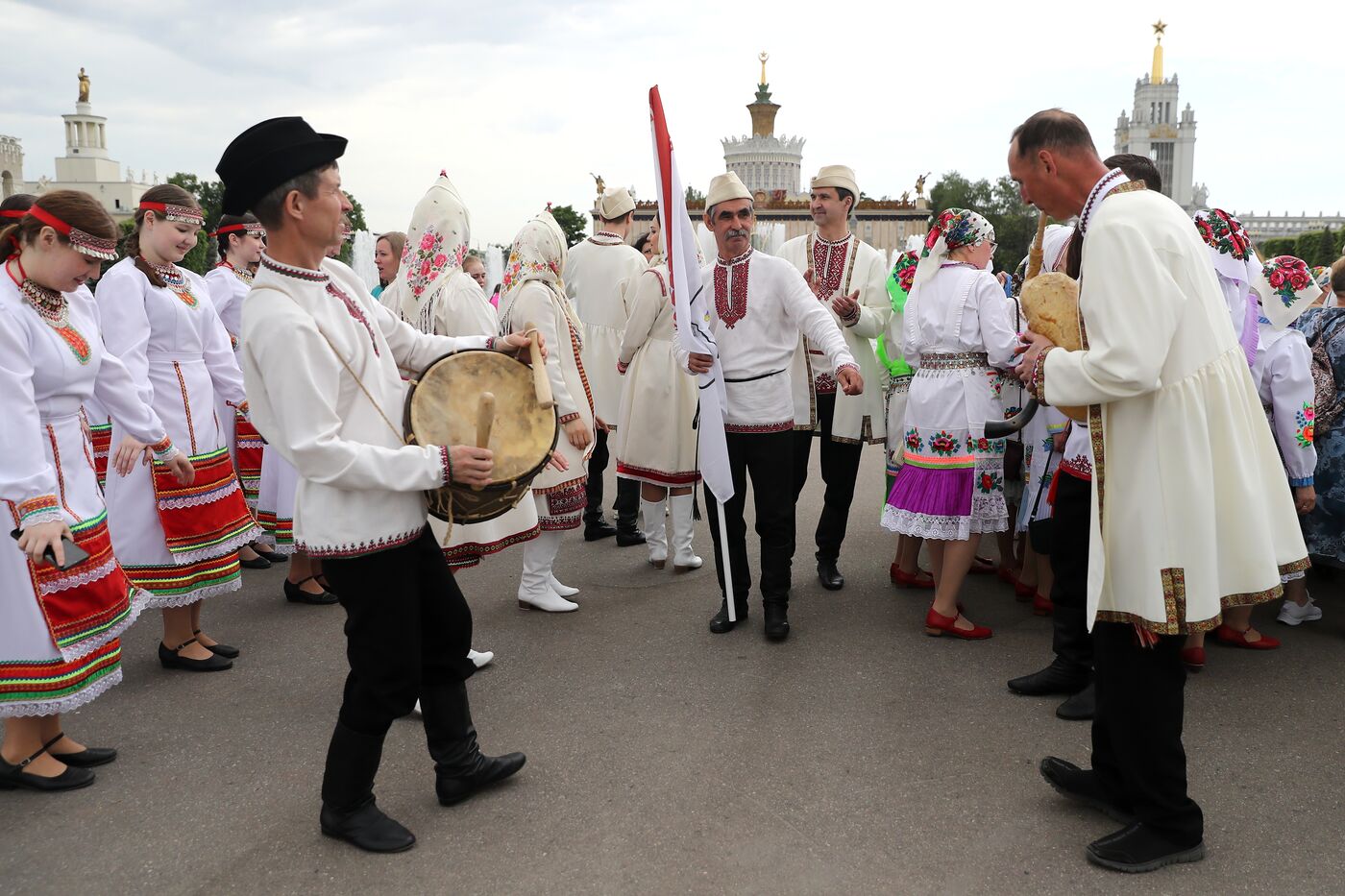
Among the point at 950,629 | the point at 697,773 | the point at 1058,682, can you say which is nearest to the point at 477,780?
the point at 697,773

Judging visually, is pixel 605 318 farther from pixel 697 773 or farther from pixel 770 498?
pixel 697 773

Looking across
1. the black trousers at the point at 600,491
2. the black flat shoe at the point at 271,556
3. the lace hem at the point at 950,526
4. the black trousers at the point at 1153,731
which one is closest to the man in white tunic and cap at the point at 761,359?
the lace hem at the point at 950,526

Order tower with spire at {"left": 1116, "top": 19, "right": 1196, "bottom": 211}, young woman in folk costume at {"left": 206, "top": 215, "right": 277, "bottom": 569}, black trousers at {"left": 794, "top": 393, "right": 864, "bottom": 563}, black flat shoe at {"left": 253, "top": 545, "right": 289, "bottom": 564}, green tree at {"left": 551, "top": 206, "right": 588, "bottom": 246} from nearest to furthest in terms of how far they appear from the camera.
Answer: black trousers at {"left": 794, "top": 393, "right": 864, "bottom": 563}
young woman in folk costume at {"left": 206, "top": 215, "right": 277, "bottom": 569}
black flat shoe at {"left": 253, "top": 545, "right": 289, "bottom": 564}
green tree at {"left": 551, "top": 206, "right": 588, "bottom": 246}
tower with spire at {"left": 1116, "top": 19, "right": 1196, "bottom": 211}

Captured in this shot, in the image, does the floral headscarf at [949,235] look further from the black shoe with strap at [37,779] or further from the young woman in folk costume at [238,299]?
the black shoe with strap at [37,779]

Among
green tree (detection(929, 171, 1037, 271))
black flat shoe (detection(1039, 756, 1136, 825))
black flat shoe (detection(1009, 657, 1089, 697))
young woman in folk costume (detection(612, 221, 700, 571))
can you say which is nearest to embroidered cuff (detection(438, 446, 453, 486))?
black flat shoe (detection(1039, 756, 1136, 825))

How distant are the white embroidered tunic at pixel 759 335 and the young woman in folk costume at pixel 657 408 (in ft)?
3.36

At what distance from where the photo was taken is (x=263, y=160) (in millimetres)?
2709

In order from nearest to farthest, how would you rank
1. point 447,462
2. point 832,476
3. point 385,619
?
point 447,462
point 385,619
point 832,476

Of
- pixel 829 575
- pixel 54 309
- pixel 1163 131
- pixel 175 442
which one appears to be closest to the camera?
pixel 54 309

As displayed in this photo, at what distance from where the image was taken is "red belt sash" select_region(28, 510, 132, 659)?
356 centimetres

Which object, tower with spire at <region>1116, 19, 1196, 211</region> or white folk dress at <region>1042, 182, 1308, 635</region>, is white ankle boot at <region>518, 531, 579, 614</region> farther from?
tower with spire at <region>1116, 19, 1196, 211</region>

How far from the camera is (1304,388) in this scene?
4.77 m

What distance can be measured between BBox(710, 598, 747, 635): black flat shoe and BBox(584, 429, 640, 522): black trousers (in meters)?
1.93

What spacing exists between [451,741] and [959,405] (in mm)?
2992
